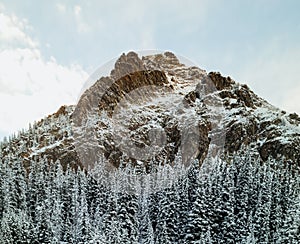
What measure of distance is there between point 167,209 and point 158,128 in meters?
105

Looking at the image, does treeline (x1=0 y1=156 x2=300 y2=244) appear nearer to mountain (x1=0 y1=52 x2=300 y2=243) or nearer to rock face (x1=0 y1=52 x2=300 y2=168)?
mountain (x1=0 y1=52 x2=300 y2=243)

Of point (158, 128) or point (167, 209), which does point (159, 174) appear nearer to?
point (167, 209)

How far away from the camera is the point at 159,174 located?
2970 inches

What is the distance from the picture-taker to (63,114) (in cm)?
19962

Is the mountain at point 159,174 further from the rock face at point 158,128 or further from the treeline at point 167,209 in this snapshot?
the rock face at point 158,128

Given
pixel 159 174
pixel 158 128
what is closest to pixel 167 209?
pixel 159 174

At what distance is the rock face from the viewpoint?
5458 inches

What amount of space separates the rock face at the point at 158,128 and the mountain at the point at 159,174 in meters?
0.49

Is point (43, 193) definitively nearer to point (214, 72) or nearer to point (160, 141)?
point (160, 141)

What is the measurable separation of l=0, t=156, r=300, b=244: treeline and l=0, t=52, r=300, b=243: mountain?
0.19 m

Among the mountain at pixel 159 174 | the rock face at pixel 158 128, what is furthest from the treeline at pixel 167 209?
the rock face at pixel 158 128

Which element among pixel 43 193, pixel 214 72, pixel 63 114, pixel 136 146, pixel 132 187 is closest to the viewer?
pixel 132 187

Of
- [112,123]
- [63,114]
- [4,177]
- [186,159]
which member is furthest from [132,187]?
[63,114]

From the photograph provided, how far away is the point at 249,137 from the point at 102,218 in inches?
3575
